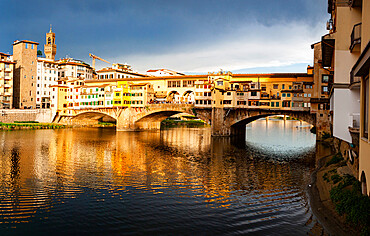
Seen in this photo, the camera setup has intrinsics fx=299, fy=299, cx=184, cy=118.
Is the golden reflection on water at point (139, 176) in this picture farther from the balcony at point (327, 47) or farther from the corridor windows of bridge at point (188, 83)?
the corridor windows of bridge at point (188, 83)

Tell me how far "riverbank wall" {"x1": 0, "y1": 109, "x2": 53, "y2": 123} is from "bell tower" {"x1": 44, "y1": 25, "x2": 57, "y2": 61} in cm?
3689

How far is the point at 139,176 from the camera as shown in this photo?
25516 millimetres

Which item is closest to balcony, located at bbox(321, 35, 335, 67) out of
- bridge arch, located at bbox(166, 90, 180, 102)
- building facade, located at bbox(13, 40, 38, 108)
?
bridge arch, located at bbox(166, 90, 180, 102)

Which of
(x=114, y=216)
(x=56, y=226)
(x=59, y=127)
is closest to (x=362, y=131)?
(x=114, y=216)

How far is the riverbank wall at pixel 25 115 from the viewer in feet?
256

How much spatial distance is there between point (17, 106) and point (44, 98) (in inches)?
339

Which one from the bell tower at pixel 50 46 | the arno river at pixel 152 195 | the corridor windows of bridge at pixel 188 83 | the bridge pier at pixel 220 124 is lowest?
the arno river at pixel 152 195

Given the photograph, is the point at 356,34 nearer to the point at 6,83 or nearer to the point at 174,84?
the point at 174,84

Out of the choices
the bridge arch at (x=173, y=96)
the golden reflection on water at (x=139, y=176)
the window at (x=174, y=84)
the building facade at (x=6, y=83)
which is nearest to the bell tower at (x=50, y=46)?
the building facade at (x=6, y=83)

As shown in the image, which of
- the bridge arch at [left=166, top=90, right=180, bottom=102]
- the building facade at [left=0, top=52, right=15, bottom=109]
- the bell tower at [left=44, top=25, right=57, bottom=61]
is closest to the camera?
the bridge arch at [left=166, top=90, right=180, bottom=102]

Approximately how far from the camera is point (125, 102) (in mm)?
74938

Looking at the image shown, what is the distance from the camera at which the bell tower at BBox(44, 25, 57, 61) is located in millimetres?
115000

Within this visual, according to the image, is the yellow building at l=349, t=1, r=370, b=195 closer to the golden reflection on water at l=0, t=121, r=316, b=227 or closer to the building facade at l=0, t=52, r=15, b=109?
the golden reflection on water at l=0, t=121, r=316, b=227

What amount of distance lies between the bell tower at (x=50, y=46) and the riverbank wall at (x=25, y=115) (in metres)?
36.9
